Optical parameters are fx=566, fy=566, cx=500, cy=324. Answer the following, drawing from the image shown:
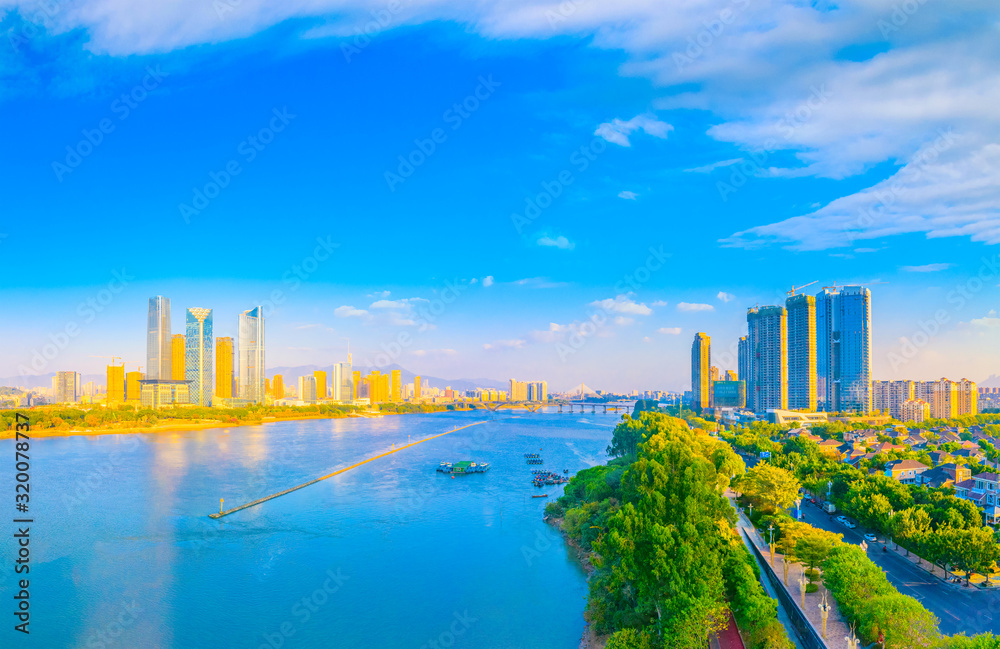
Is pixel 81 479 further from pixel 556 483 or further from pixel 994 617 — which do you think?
pixel 994 617

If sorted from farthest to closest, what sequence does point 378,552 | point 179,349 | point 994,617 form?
point 179,349 → point 378,552 → point 994,617

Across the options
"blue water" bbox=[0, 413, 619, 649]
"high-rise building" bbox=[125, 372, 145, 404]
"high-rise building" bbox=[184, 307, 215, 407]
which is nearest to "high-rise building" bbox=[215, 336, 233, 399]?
"high-rise building" bbox=[184, 307, 215, 407]

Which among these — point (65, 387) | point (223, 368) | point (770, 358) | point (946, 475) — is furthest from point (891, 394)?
point (65, 387)

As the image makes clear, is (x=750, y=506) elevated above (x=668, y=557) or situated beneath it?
situated beneath

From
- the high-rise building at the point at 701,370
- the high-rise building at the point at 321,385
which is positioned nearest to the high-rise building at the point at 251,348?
the high-rise building at the point at 321,385

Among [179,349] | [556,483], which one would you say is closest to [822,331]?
[556,483]

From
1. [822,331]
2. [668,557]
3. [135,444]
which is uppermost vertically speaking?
[822,331]

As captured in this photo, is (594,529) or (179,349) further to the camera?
(179,349)

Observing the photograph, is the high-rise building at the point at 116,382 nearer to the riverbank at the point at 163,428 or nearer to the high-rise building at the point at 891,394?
the riverbank at the point at 163,428

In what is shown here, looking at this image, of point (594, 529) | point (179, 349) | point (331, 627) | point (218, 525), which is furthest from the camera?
point (179, 349)
